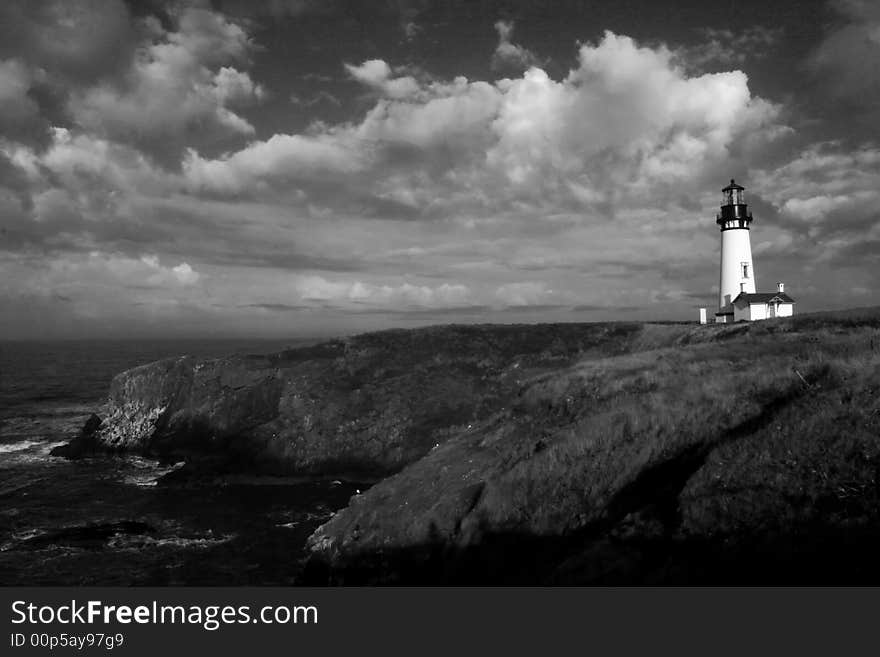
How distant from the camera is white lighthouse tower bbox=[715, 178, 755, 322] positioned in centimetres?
6331

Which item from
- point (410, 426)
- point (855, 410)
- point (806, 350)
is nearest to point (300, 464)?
point (410, 426)

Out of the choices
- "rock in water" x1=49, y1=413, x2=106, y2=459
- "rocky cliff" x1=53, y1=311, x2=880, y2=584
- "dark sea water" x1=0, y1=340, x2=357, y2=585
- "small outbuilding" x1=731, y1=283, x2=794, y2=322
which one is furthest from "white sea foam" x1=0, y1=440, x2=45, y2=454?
"small outbuilding" x1=731, y1=283, x2=794, y2=322

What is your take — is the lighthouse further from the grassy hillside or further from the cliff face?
the grassy hillside

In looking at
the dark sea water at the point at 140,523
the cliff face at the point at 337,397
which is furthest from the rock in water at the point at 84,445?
the dark sea water at the point at 140,523

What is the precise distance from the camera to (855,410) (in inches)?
571

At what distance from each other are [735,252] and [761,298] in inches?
265

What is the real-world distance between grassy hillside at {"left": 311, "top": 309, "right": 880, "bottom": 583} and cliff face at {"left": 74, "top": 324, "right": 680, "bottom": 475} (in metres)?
21.2

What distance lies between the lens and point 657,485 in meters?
15.8

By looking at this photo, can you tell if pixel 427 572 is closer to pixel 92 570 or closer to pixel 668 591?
pixel 668 591

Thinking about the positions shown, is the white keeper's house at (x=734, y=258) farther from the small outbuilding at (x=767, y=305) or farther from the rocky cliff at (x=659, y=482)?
the rocky cliff at (x=659, y=482)

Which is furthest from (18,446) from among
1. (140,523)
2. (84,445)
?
(140,523)

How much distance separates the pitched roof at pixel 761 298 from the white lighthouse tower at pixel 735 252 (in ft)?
4.96

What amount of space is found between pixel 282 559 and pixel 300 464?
60.7 ft

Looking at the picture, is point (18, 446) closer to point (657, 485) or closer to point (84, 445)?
point (84, 445)
